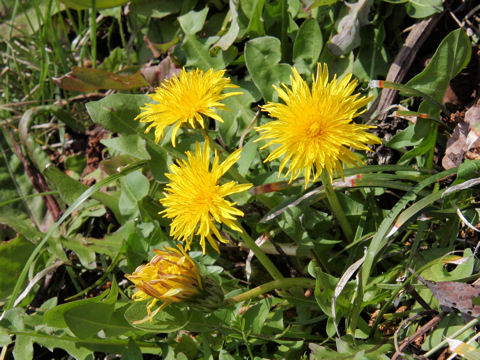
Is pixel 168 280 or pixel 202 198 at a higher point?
pixel 202 198

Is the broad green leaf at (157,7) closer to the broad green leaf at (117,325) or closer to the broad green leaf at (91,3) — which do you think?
the broad green leaf at (91,3)

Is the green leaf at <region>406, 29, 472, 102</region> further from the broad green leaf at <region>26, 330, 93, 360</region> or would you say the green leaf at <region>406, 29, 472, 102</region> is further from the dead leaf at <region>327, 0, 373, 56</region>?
the broad green leaf at <region>26, 330, 93, 360</region>

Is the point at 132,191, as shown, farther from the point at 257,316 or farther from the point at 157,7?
the point at 157,7

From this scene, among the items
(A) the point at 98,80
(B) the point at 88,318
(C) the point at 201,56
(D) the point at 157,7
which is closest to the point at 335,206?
(B) the point at 88,318

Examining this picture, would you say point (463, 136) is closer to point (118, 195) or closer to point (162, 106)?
point (162, 106)

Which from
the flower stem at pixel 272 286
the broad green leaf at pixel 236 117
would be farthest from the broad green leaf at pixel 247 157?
the flower stem at pixel 272 286

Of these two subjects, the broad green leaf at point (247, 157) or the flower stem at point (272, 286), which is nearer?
the flower stem at point (272, 286)

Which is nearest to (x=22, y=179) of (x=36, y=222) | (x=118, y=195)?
(x=36, y=222)
